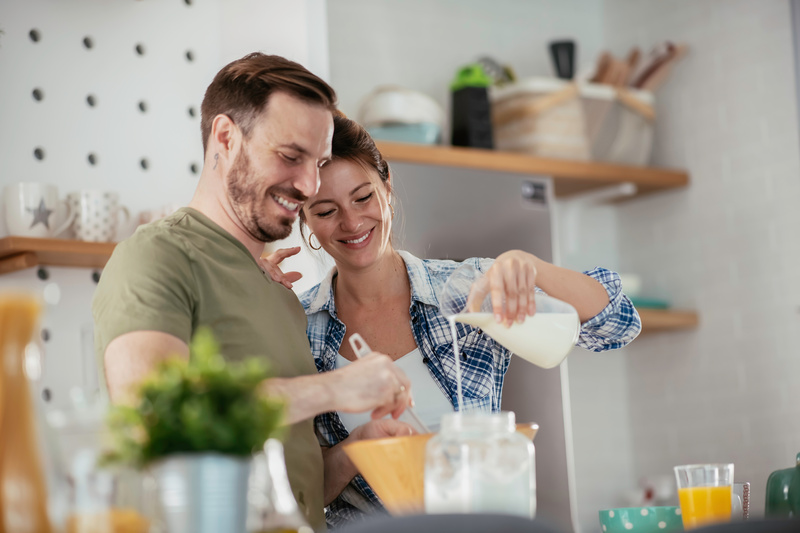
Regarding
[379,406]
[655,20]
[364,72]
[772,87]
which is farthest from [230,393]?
[655,20]

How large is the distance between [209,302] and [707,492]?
704 mm

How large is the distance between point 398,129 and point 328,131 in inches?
65.1

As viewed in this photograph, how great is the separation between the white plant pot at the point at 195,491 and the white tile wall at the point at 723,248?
3.08 meters

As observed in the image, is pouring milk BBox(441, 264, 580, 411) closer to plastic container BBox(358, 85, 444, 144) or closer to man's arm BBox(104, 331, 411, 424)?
man's arm BBox(104, 331, 411, 424)

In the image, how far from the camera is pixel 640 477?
13.0ft

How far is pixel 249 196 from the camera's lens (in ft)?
4.83

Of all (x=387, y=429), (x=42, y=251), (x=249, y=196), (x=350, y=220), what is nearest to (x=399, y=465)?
(x=387, y=429)

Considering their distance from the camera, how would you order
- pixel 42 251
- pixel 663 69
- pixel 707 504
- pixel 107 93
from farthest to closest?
1. pixel 663 69
2. pixel 107 93
3. pixel 42 251
4. pixel 707 504

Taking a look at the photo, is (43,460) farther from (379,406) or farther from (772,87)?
(772,87)

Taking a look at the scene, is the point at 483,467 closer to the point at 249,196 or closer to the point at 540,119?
the point at 249,196

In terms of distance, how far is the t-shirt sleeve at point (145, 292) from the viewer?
1161mm

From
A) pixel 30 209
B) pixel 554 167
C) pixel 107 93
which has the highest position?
pixel 107 93

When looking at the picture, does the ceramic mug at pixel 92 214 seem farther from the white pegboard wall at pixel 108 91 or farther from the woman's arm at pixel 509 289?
the woman's arm at pixel 509 289

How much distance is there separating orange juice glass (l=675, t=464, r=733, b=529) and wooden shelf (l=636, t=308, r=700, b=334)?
2.22 m
